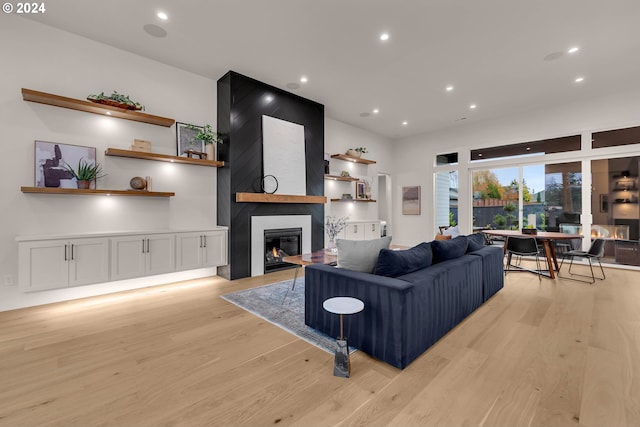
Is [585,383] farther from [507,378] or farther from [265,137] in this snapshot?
[265,137]

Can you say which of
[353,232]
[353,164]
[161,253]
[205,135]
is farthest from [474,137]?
[161,253]

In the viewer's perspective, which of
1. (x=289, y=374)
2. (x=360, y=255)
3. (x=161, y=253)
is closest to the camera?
(x=289, y=374)

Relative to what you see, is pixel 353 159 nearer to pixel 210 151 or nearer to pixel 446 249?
pixel 210 151

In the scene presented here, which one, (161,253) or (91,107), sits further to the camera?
(161,253)

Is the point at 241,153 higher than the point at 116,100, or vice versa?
the point at 116,100

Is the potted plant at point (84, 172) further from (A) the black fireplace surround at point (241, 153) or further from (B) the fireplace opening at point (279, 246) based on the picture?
(B) the fireplace opening at point (279, 246)

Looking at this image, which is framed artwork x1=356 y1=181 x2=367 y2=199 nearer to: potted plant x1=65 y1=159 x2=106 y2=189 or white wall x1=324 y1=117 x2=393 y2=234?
white wall x1=324 y1=117 x2=393 y2=234

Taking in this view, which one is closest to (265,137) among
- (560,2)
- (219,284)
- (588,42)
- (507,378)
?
(219,284)

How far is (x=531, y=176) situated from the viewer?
20.4ft

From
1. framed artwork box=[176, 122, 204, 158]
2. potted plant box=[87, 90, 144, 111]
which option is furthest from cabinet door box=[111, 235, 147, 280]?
potted plant box=[87, 90, 144, 111]

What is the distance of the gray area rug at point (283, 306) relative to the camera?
2.41 m

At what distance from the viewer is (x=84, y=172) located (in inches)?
133

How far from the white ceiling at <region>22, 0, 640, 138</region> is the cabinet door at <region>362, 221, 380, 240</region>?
3.16 metres

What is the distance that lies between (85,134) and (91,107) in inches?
14.6
